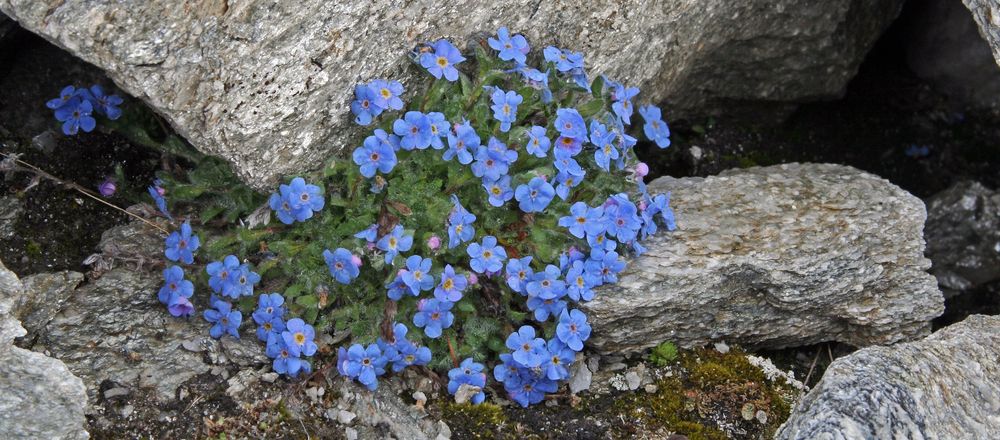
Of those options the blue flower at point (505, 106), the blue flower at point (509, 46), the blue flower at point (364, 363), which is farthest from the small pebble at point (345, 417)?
the blue flower at point (509, 46)

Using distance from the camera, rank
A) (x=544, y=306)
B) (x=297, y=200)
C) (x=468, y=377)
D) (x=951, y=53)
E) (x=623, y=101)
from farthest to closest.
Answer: (x=951, y=53) → (x=623, y=101) → (x=544, y=306) → (x=468, y=377) → (x=297, y=200)

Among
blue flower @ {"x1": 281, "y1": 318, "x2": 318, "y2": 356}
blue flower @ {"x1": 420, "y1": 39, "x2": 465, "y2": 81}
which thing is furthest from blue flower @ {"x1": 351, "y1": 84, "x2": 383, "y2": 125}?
blue flower @ {"x1": 281, "y1": 318, "x2": 318, "y2": 356}

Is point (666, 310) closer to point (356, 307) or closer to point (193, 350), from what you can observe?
point (356, 307)

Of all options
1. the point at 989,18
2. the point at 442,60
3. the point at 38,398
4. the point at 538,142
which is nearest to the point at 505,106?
the point at 538,142

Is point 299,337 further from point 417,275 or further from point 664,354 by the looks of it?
point 664,354

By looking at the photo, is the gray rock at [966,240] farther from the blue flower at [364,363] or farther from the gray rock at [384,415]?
the blue flower at [364,363]

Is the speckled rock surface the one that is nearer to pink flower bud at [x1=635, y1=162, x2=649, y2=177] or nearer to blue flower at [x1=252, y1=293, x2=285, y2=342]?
blue flower at [x1=252, y1=293, x2=285, y2=342]
